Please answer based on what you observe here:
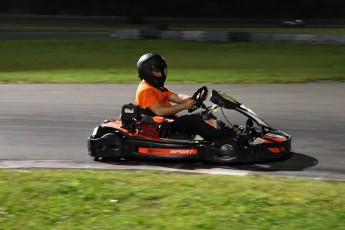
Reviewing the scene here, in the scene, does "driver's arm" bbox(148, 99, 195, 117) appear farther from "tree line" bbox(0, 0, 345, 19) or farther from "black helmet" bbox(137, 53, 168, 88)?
"tree line" bbox(0, 0, 345, 19)

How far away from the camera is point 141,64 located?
8.72 meters

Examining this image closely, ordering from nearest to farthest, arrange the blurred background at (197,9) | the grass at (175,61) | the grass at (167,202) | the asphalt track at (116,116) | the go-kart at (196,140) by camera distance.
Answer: the grass at (167,202)
the go-kart at (196,140)
the asphalt track at (116,116)
the grass at (175,61)
the blurred background at (197,9)

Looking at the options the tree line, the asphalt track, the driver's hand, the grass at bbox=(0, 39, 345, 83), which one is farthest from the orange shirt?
the tree line

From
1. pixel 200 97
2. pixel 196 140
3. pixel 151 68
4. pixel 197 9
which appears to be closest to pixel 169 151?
→ pixel 196 140

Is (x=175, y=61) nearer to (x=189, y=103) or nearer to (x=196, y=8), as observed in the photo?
(x=189, y=103)

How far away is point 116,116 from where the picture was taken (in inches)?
495

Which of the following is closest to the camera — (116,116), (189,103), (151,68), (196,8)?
(189,103)

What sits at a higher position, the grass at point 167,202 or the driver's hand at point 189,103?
the driver's hand at point 189,103

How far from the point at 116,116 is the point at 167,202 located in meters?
6.13

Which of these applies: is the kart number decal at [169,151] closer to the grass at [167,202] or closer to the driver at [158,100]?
the driver at [158,100]

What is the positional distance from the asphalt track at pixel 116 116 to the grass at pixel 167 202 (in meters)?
0.89

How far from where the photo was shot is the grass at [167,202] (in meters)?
6.00

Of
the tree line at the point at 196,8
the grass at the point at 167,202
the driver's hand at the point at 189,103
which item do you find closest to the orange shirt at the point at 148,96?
the driver's hand at the point at 189,103

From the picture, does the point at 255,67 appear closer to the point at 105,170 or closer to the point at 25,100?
the point at 25,100
